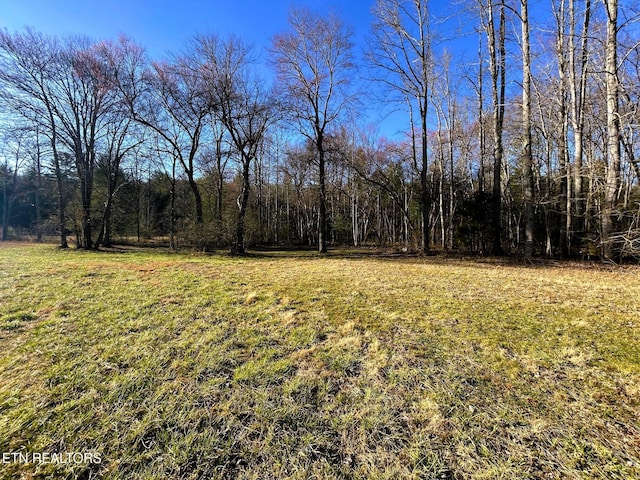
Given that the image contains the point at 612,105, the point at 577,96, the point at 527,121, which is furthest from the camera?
the point at 577,96

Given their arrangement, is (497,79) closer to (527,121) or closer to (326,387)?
(527,121)

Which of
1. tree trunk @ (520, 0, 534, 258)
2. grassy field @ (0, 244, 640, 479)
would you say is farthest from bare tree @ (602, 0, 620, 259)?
grassy field @ (0, 244, 640, 479)

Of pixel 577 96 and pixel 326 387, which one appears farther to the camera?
pixel 577 96

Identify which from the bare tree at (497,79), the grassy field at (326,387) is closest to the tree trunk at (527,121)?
the bare tree at (497,79)

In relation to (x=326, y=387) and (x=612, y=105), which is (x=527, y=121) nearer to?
(x=612, y=105)

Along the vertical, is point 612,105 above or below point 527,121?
below

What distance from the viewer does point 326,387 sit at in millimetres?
2352

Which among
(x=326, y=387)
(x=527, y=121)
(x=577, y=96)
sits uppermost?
(x=577, y=96)

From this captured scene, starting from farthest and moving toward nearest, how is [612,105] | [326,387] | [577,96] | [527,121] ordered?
[577,96], [527,121], [612,105], [326,387]

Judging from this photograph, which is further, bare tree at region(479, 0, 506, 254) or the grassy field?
bare tree at region(479, 0, 506, 254)

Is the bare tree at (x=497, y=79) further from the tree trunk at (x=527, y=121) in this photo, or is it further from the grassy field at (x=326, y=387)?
the grassy field at (x=326, y=387)

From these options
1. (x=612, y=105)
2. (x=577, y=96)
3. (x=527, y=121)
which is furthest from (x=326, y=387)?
(x=577, y=96)

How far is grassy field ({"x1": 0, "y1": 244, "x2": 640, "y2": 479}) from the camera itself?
65.5 inches

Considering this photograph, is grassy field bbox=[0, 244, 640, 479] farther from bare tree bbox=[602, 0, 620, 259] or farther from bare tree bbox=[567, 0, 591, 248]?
bare tree bbox=[567, 0, 591, 248]
